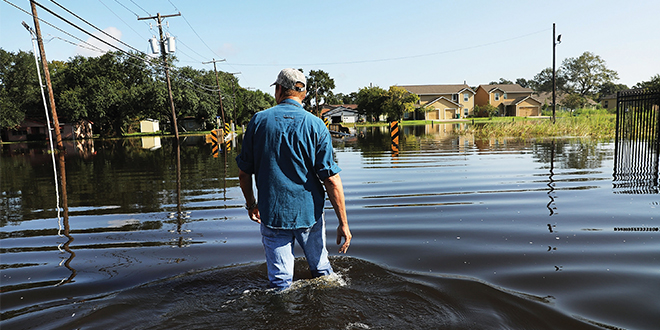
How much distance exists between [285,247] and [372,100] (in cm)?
7942

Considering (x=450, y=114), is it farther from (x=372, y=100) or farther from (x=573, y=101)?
(x=573, y=101)

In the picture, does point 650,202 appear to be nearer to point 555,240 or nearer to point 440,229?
point 555,240

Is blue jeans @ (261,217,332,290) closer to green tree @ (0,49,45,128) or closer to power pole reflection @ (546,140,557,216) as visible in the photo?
power pole reflection @ (546,140,557,216)

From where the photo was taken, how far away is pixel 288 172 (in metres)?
3.18

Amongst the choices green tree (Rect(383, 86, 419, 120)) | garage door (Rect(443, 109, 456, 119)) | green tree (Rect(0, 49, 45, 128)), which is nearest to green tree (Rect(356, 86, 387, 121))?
green tree (Rect(383, 86, 419, 120))

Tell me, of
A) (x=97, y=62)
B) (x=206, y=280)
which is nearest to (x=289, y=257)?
(x=206, y=280)

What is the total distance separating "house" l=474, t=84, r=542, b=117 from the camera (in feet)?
271

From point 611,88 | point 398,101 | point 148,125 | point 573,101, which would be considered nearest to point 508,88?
point 573,101

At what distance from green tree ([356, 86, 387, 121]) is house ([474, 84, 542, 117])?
22.3 m

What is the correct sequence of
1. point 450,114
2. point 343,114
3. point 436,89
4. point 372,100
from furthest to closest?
point 343,114 → point 436,89 → point 450,114 → point 372,100

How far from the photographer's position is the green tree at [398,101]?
74000mm

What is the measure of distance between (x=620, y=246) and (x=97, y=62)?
63.0 m

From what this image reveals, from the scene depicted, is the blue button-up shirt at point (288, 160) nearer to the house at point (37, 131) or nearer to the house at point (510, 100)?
the house at point (37, 131)

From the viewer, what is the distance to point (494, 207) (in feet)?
24.1
